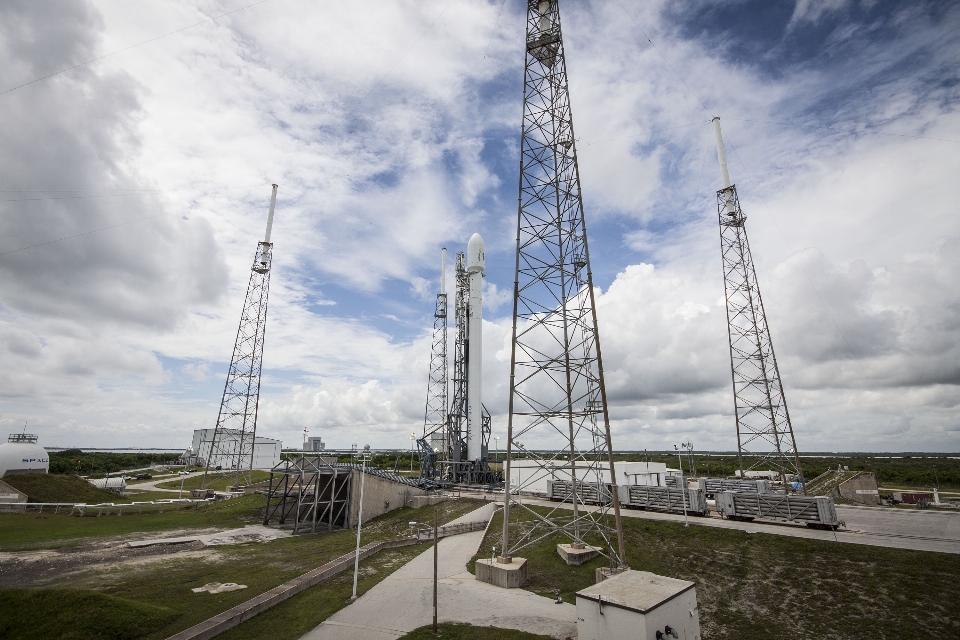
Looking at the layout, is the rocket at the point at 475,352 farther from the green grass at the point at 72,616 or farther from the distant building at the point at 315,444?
the green grass at the point at 72,616

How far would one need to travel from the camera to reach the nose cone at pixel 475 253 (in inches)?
2285

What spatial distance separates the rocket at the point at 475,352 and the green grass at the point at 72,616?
4110cm

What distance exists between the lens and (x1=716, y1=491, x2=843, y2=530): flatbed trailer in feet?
80.3

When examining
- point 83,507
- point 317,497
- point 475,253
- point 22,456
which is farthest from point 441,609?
point 22,456

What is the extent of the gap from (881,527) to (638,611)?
2280 cm

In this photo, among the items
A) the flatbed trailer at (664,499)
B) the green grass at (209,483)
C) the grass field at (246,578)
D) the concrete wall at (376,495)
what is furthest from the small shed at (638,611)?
the green grass at (209,483)

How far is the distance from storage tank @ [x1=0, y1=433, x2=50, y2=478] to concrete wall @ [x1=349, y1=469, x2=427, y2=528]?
3899 centimetres

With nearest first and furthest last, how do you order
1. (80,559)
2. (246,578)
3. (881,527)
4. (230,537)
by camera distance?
1. (246,578)
2. (80,559)
3. (881,527)
4. (230,537)

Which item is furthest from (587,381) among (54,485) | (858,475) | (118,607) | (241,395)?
(54,485)

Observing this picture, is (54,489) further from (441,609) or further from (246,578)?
(441,609)

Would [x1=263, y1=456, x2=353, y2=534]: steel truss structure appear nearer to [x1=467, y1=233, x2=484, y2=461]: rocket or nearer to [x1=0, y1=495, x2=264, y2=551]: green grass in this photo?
[x1=0, y1=495, x2=264, y2=551]: green grass

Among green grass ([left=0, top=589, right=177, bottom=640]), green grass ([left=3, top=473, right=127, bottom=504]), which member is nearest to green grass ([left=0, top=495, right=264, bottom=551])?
green grass ([left=3, top=473, right=127, bottom=504])

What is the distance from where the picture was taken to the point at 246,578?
20.7m

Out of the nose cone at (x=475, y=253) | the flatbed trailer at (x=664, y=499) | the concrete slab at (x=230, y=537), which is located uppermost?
the nose cone at (x=475, y=253)
